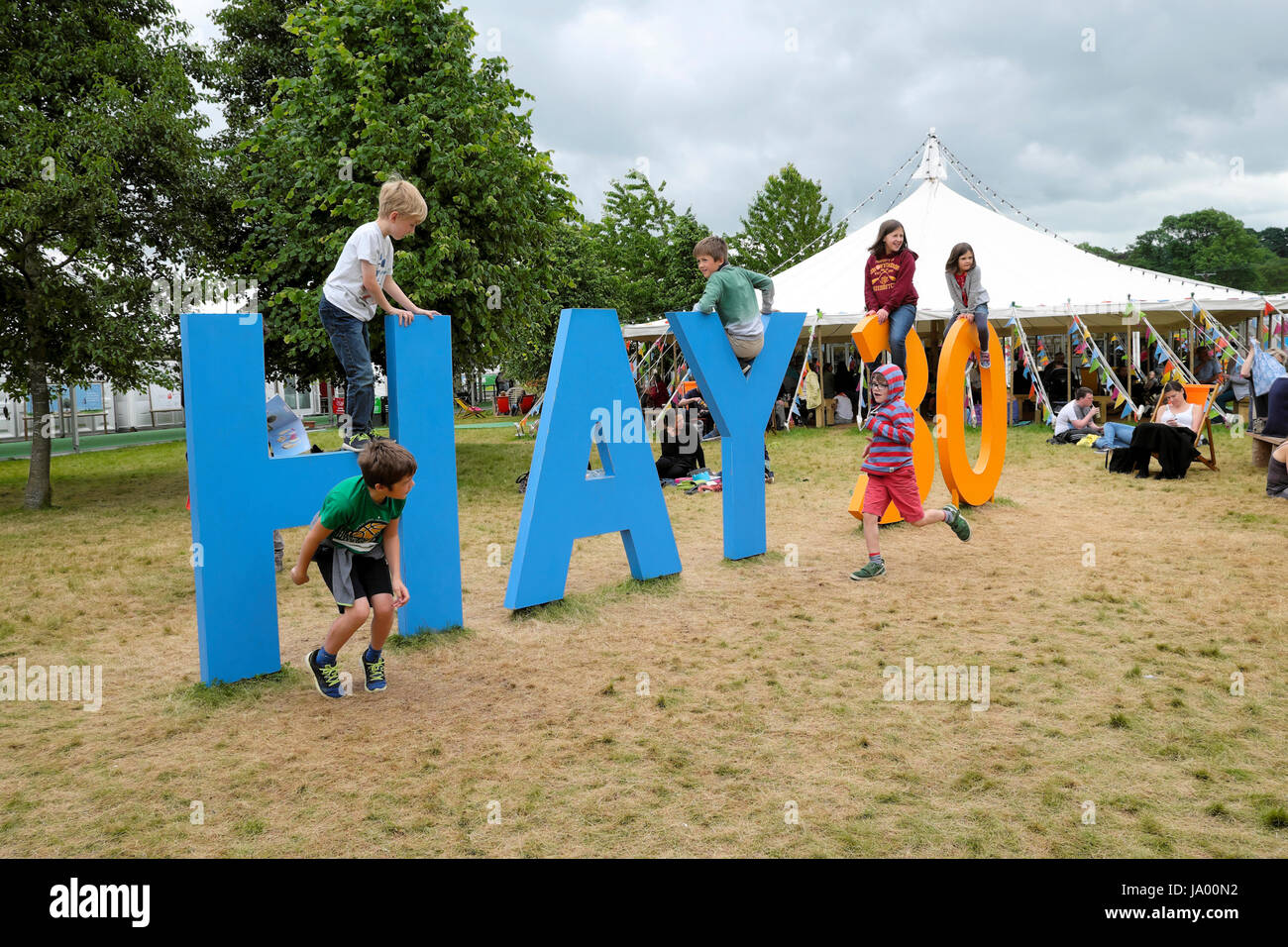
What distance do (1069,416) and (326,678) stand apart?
16120 mm

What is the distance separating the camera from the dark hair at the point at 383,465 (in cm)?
436

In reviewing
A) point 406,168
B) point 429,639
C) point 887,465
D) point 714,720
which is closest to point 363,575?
point 429,639

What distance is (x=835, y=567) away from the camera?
297 inches

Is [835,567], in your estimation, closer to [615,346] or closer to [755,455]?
[755,455]

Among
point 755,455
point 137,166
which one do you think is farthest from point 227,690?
point 137,166

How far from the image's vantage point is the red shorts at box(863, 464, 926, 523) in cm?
712

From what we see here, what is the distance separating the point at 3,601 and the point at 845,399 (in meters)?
19.1

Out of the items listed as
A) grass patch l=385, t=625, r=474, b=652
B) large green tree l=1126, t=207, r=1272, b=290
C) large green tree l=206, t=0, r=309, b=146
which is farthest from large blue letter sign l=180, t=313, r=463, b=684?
large green tree l=1126, t=207, r=1272, b=290

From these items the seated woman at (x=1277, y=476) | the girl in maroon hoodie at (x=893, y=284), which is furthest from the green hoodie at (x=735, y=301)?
the seated woman at (x=1277, y=476)

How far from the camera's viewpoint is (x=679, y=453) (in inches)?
547

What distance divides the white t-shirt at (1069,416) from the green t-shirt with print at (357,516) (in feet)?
51.3

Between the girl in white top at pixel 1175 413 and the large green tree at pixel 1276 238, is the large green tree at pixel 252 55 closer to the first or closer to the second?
the girl in white top at pixel 1175 413
